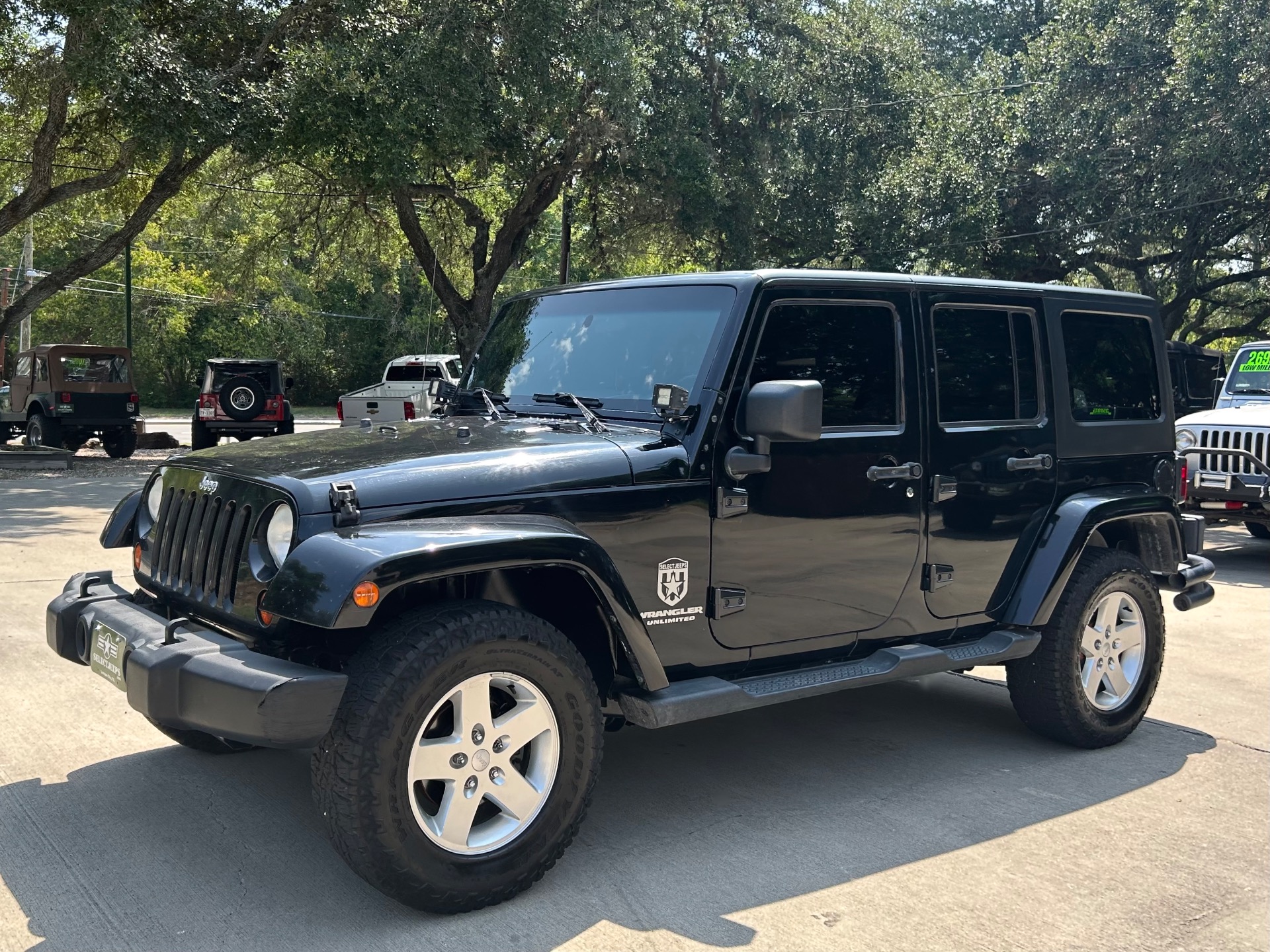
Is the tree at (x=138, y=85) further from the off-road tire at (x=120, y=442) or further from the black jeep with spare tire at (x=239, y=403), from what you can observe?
the black jeep with spare tire at (x=239, y=403)

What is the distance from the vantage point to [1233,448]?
10805 millimetres

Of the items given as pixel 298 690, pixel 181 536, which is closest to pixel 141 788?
pixel 181 536

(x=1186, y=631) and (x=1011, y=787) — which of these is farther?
(x=1186, y=631)

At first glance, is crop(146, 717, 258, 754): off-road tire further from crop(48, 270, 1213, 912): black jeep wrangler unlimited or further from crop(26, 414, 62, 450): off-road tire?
crop(26, 414, 62, 450): off-road tire

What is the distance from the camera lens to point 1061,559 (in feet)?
16.1

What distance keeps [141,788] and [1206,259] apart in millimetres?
26776

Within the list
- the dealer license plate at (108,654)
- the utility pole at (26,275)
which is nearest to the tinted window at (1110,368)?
the dealer license plate at (108,654)

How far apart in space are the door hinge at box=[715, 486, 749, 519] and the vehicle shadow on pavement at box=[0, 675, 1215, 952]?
1120 mm

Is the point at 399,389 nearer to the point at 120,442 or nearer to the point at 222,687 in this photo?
the point at 120,442

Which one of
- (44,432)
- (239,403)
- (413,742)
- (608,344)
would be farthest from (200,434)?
(413,742)

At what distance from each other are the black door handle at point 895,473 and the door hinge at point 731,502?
1.96 ft

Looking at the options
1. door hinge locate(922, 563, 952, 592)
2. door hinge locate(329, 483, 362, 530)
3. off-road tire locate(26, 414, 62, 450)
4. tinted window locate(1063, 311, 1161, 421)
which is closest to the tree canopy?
off-road tire locate(26, 414, 62, 450)

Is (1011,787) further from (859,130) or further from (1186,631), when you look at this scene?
(859,130)

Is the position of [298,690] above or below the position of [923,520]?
below
